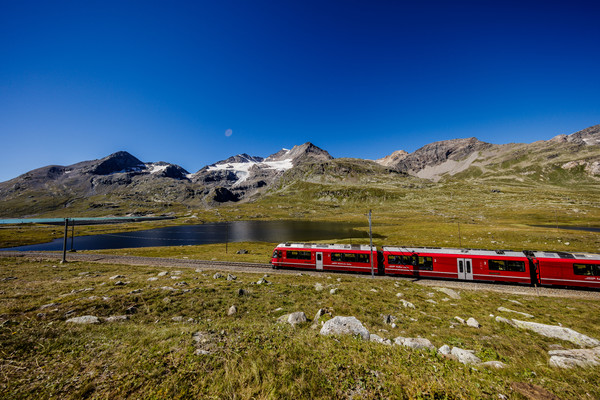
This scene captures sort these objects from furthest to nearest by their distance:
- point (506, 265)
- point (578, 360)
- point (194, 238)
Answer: point (194, 238)
point (506, 265)
point (578, 360)

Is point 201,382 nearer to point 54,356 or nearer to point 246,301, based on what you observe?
point 54,356

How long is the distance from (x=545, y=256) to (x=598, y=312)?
37.0 ft

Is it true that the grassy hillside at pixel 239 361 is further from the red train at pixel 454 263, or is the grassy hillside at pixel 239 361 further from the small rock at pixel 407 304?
the red train at pixel 454 263

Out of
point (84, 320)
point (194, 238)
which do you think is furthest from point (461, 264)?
point (194, 238)

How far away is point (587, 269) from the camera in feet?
86.8

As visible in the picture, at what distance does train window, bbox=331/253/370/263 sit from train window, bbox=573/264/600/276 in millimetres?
24382

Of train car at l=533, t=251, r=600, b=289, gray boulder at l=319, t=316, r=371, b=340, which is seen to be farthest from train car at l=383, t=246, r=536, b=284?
gray boulder at l=319, t=316, r=371, b=340

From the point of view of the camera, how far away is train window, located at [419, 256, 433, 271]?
3216 cm

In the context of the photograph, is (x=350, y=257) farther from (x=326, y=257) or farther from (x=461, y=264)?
(x=461, y=264)

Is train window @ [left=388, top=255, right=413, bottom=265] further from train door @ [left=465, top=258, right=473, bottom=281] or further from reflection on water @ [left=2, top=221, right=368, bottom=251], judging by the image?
reflection on water @ [left=2, top=221, right=368, bottom=251]

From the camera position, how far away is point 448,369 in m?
6.88

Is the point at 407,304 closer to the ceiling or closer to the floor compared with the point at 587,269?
closer to the ceiling

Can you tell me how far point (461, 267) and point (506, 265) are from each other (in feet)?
16.6

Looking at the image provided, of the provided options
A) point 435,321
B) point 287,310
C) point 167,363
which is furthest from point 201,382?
point 435,321
